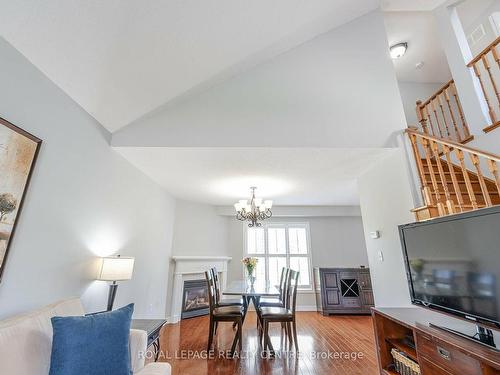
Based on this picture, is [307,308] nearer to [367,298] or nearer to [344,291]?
[344,291]

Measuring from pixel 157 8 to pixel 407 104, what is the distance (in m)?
5.07

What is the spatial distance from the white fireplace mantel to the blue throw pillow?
341 centimetres

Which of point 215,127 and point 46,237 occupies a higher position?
point 215,127

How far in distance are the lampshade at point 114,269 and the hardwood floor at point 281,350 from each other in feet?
4.09

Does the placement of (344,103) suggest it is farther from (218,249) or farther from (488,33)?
(218,249)

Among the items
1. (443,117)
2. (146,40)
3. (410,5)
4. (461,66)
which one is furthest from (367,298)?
(146,40)

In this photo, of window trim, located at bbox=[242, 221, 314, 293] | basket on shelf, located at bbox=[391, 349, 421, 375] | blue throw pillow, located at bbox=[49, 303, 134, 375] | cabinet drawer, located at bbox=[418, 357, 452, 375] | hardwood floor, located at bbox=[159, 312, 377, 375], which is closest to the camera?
blue throw pillow, located at bbox=[49, 303, 134, 375]

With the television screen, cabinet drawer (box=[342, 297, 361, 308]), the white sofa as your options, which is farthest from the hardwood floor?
the television screen

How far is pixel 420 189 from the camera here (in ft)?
8.15

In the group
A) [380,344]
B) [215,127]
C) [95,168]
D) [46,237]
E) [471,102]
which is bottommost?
[380,344]

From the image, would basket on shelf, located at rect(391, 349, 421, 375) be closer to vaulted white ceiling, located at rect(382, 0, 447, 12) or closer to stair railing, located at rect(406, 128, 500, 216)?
stair railing, located at rect(406, 128, 500, 216)

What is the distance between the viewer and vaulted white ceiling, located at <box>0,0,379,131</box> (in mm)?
1654

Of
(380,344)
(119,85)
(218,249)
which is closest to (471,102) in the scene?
(380,344)

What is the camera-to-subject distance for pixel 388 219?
2881mm
